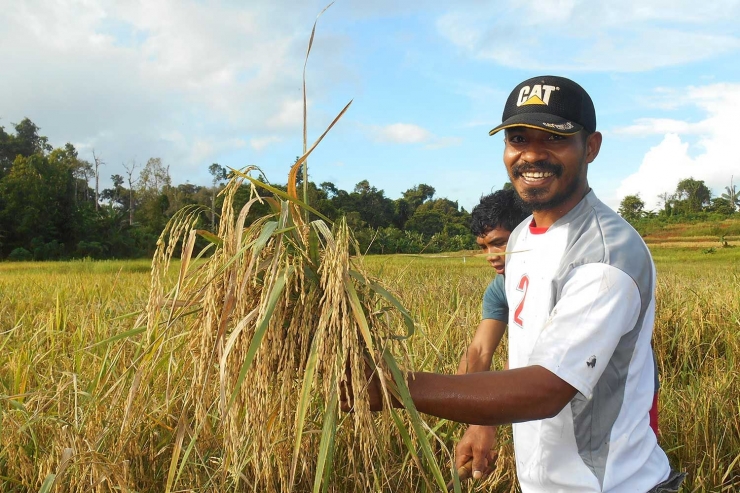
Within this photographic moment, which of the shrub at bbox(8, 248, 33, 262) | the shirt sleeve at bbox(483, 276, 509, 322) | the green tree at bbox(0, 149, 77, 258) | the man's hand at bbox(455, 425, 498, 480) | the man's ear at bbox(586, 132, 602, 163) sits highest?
the green tree at bbox(0, 149, 77, 258)

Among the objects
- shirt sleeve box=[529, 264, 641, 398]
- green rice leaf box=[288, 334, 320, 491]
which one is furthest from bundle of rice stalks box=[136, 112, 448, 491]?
shirt sleeve box=[529, 264, 641, 398]

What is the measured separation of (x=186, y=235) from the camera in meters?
1.41

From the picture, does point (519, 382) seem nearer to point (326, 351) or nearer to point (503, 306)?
point (326, 351)

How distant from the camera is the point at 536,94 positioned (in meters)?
1.62

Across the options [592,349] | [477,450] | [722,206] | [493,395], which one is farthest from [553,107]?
[722,206]

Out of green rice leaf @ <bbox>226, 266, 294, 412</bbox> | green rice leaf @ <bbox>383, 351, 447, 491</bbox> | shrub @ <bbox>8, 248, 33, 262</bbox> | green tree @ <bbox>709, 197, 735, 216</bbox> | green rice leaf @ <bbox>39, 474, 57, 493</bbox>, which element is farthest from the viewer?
green tree @ <bbox>709, 197, 735, 216</bbox>

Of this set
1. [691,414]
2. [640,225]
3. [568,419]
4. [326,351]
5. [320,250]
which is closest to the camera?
[326,351]

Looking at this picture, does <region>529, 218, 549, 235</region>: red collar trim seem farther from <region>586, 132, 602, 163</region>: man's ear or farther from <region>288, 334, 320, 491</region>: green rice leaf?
<region>288, 334, 320, 491</region>: green rice leaf

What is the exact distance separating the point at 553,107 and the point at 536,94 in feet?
0.21

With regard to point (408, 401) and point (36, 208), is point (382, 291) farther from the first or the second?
point (36, 208)

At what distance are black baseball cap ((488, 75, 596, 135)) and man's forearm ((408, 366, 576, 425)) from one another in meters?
0.68

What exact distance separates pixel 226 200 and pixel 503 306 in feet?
4.55

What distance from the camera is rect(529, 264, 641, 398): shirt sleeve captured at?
128cm

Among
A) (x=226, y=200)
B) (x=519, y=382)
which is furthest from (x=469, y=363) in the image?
(x=226, y=200)
